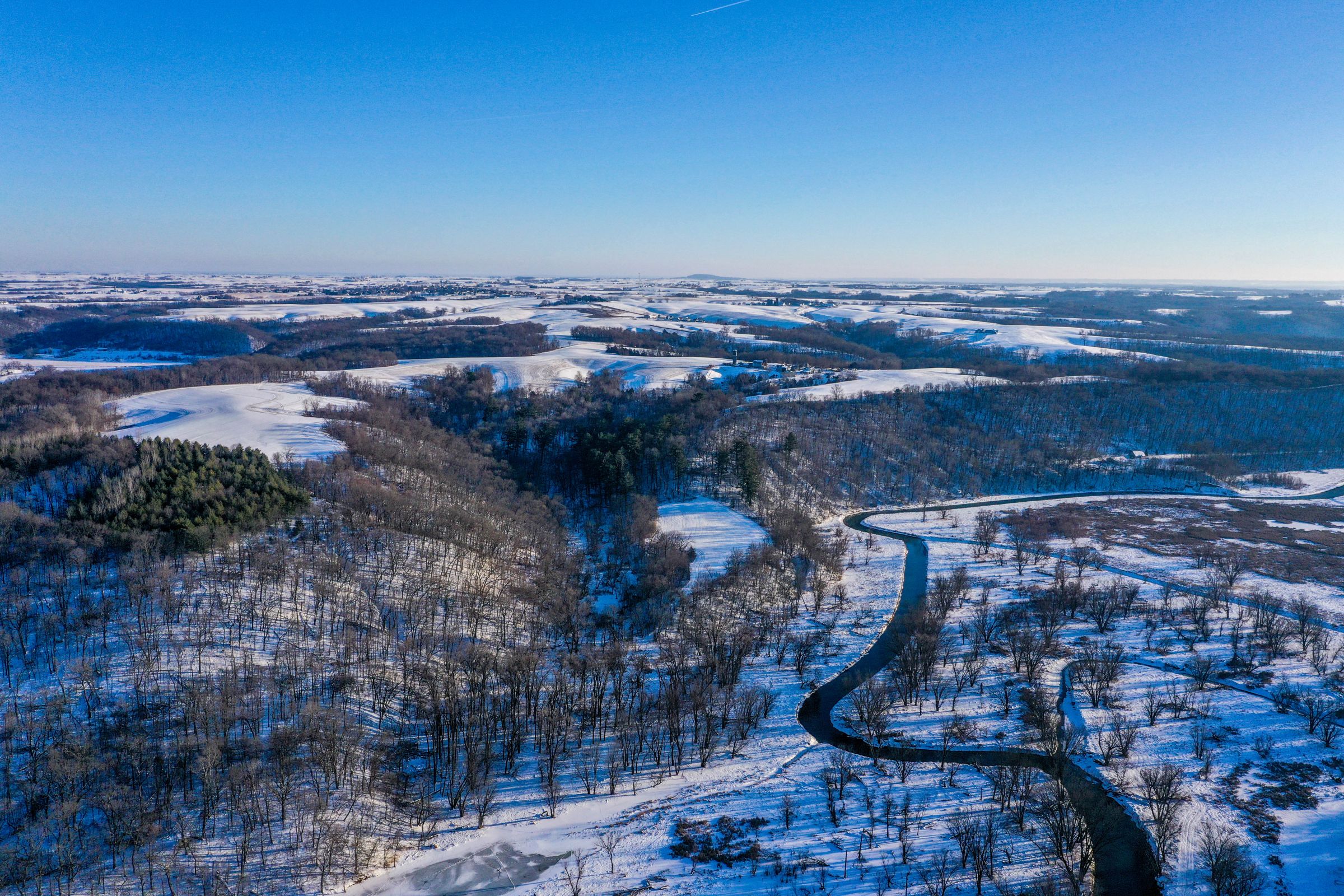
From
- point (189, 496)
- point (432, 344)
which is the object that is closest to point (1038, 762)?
point (189, 496)

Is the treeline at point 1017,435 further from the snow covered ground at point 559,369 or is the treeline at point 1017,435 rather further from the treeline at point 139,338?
the treeline at point 139,338

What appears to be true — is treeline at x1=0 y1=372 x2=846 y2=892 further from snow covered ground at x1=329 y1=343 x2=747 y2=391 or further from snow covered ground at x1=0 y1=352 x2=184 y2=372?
snow covered ground at x1=0 y1=352 x2=184 y2=372

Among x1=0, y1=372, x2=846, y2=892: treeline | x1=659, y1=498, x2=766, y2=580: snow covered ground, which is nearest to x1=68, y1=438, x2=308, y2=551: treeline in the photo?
x1=0, y1=372, x2=846, y2=892: treeline

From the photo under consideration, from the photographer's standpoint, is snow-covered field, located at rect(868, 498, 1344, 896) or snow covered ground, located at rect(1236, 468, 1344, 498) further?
snow covered ground, located at rect(1236, 468, 1344, 498)

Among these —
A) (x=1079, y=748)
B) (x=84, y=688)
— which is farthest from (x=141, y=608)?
(x=1079, y=748)

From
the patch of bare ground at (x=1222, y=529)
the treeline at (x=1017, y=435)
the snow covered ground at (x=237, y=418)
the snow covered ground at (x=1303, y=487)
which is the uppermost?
the snow covered ground at (x=237, y=418)

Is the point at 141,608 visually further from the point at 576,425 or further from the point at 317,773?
the point at 576,425

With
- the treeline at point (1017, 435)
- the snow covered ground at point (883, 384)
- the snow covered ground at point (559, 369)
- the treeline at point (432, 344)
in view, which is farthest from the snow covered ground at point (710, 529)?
the treeline at point (432, 344)
